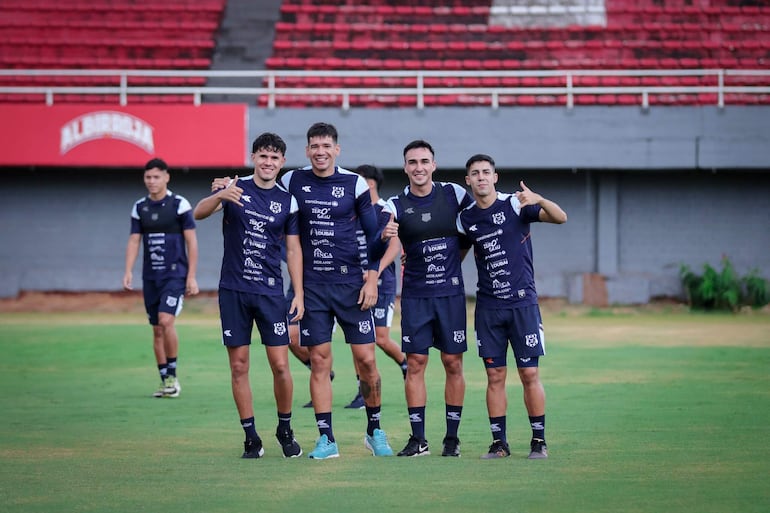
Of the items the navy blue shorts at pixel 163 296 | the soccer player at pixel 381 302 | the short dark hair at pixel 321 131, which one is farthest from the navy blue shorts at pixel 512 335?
the navy blue shorts at pixel 163 296

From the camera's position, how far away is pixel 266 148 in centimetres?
927

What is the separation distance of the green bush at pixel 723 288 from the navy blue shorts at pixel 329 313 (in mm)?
18481

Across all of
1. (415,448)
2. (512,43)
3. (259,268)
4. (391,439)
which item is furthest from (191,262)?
(512,43)

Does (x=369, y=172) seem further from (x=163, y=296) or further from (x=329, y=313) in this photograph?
(x=329, y=313)

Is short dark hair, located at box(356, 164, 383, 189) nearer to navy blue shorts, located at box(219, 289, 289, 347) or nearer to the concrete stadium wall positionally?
navy blue shorts, located at box(219, 289, 289, 347)

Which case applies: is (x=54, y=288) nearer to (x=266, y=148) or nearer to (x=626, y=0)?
(x=626, y=0)

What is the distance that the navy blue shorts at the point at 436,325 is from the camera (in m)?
9.46

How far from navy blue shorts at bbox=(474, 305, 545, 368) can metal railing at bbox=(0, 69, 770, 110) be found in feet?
52.9

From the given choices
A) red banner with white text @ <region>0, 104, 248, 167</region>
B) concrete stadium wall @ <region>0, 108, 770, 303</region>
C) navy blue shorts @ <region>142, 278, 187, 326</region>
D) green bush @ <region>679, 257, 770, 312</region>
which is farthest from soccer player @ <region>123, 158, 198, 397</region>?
green bush @ <region>679, 257, 770, 312</region>

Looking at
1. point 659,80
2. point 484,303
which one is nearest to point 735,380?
point 484,303

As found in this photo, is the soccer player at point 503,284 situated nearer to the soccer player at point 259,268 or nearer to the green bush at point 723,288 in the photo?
the soccer player at point 259,268

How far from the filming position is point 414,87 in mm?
28797

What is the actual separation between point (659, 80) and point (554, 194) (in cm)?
358

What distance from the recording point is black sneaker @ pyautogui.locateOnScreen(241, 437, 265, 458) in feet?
29.9
